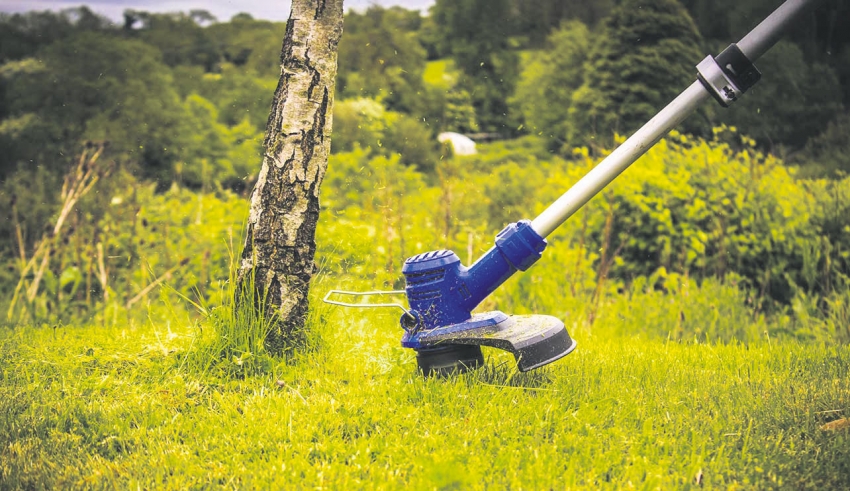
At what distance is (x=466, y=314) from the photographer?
9.19 ft

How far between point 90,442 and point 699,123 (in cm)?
1141

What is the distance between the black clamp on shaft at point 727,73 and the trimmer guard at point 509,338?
3.51 feet

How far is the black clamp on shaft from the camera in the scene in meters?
2.62

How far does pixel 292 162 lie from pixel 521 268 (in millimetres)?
1120

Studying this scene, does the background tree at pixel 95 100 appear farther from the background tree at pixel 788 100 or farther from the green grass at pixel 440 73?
the background tree at pixel 788 100

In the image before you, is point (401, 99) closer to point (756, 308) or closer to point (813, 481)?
point (756, 308)

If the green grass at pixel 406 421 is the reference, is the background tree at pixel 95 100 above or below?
above

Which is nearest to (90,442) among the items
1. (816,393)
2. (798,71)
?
(816,393)

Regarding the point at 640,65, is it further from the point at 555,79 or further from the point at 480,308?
the point at 480,308

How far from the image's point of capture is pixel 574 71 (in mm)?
16719

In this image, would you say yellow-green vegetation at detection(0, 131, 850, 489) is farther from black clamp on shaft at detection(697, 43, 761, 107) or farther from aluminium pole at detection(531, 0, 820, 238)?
black clamp on shaft at detection(697, 43, 761, 107)

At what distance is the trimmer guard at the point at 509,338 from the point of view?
8.56 feet

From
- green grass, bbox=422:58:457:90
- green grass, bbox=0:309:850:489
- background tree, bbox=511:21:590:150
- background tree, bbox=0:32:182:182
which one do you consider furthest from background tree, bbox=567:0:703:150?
green grass, bbox=0:309:850:489

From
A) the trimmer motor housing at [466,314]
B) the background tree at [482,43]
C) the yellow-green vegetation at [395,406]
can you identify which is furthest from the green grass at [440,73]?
the trimmer motor housing at [466,314]
